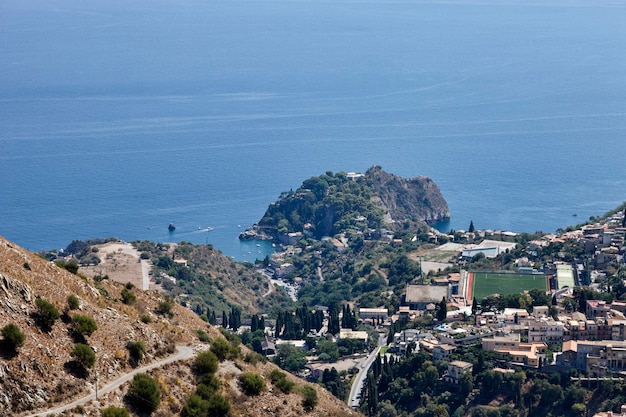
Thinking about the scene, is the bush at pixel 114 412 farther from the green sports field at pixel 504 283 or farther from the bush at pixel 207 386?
the green sports field at pixel 504 283

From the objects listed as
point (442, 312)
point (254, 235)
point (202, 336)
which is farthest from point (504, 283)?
point (202, 336)

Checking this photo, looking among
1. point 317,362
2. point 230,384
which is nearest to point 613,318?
point 317,362

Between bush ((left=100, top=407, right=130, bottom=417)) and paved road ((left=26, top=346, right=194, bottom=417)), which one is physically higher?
paved road ((left=26, top=346, right=194, bottom=417))

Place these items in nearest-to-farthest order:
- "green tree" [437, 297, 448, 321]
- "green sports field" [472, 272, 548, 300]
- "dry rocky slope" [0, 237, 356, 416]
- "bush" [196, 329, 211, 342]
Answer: "dry rocky slope" [0, 237, 356, 416] < "bush" [196, 329, 211, 342] < "green tree" [437, 297, 448, 321] < "green sports field" [472, 272, 548, 300]

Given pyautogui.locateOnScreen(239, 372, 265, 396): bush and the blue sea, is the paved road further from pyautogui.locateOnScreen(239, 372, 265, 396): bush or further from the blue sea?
the blue sea

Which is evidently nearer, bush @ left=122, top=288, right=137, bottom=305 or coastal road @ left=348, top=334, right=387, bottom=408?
bush @ left=122, top=288, right=137, bottom=305

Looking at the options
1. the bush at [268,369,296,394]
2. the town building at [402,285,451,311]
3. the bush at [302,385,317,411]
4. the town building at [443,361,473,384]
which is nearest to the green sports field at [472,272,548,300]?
the town building at [402,285,451,311]
